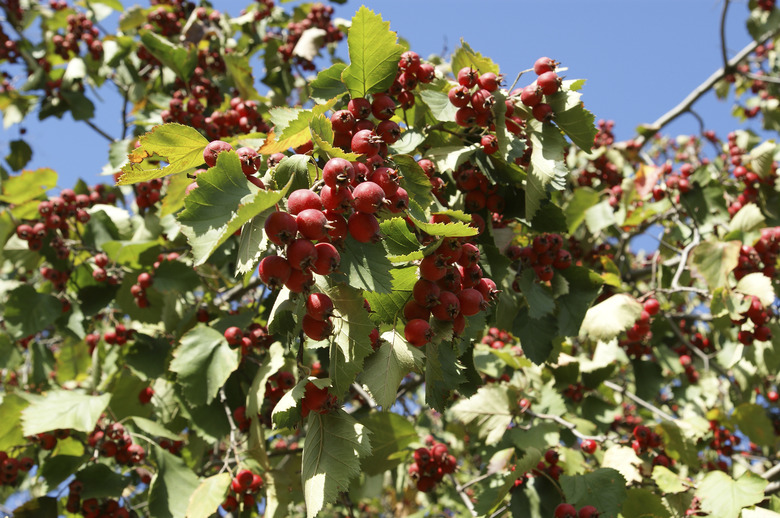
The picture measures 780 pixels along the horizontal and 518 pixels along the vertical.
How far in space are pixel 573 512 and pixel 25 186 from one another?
4.12 meters

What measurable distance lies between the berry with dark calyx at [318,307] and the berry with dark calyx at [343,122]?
73cm

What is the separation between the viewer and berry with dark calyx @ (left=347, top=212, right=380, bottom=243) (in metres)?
1.55

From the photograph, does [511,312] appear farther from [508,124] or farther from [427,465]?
[427,465]

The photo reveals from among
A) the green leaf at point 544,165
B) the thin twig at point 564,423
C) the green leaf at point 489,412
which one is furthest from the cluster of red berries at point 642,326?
the green leaf at point 544,165

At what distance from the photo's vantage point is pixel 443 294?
5.53 feet

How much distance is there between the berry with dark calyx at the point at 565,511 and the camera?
2.54m

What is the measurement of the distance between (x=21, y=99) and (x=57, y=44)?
73 cm

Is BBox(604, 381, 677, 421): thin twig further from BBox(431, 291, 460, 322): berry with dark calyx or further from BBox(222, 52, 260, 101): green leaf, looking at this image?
Result: BBox(222, 52, 260, 101): green leaf

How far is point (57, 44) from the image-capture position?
17.7 feet

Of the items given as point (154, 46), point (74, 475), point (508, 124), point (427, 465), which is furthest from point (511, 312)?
point (154, 46)

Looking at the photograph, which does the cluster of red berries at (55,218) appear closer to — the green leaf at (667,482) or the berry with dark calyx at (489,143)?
the berry with dark calyx at (489,143)

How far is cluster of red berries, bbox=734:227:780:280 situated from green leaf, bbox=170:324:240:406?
3.27 m

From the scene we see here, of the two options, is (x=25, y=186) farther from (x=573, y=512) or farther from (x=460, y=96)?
(x=573, y=512)

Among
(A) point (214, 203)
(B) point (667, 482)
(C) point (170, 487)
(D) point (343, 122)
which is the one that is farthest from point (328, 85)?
(B) point (667, 482)
